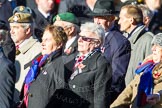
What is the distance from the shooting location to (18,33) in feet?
32.7

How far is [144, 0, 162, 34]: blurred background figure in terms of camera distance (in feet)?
41.1

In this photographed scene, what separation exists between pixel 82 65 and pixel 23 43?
190 centimetres

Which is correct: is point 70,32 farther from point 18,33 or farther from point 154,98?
point 154,98

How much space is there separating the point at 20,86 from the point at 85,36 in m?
1.47

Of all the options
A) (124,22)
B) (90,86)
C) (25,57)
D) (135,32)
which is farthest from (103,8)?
(90,86)

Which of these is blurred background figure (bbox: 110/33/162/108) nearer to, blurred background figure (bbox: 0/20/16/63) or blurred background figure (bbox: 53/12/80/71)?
blurred background figure (bbox: 53/12/80/71)

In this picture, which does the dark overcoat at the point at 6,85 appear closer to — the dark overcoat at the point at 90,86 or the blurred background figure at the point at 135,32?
the dark overcoat at the point at 90,86

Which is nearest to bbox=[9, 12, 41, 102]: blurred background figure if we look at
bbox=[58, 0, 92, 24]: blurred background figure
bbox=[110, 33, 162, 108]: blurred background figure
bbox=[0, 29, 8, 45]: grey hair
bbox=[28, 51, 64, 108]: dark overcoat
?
bbox=[0, 29, 8, 45]: grey hair

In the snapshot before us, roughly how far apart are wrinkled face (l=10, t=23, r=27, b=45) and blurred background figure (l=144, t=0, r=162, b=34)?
10.4 ft

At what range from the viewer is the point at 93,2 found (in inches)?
484

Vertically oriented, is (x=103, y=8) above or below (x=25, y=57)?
above

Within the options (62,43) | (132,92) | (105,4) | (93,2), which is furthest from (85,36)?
(93,2)

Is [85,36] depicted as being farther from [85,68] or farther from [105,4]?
[105,4]

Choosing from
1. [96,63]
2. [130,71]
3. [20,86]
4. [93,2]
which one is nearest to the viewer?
[96,63]
